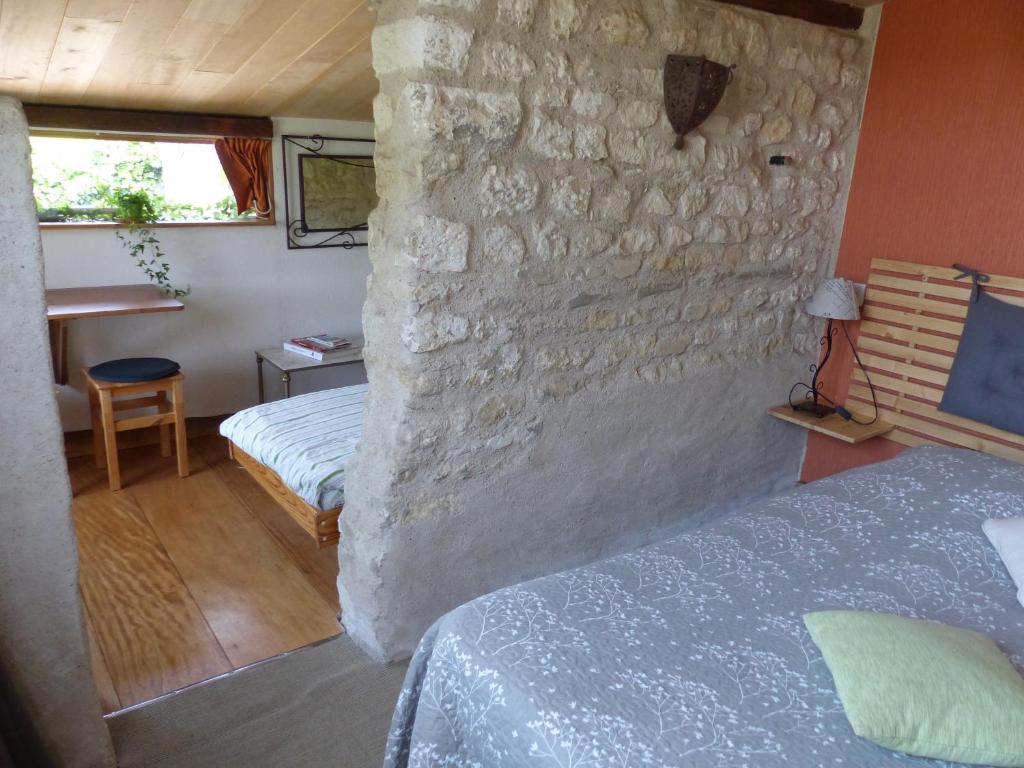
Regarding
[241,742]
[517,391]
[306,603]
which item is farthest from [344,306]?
[241,742]

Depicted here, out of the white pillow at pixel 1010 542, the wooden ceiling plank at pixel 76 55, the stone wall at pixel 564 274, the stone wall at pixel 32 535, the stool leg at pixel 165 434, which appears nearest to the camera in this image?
the stone wall at pixel 32 535

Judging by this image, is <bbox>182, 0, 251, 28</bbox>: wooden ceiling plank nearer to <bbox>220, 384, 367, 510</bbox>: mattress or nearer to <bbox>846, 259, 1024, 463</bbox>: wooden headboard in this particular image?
<bbox>220, 384, 367, 510</bbox>: mattress

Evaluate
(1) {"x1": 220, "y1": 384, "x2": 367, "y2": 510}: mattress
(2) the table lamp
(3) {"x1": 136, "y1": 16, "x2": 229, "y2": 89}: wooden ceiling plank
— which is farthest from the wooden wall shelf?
(3) {"x1": 136, "y1": 16, "x2": 229, "y2": 89}: wooden ceiling plank

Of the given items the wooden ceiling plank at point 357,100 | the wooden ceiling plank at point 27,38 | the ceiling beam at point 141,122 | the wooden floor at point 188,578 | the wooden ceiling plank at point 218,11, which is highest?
the wooden ceiling plank at point 218,11

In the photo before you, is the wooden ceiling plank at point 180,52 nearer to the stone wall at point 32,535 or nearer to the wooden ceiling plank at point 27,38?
the wooden ceiling plank at point 27,38

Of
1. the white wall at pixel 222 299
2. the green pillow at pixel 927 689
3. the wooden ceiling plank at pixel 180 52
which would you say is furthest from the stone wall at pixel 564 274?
the white wall at pixel 222 299

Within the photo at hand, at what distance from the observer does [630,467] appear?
8.55 ft

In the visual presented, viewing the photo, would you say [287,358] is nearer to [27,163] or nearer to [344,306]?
[344,306]

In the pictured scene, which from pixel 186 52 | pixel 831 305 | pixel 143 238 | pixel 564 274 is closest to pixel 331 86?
pixel 186 52

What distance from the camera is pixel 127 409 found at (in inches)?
148

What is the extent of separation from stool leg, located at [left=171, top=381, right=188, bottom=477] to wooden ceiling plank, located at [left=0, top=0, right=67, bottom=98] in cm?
141

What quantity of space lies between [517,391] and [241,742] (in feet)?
3.97

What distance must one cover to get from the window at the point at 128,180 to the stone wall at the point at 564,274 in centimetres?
245

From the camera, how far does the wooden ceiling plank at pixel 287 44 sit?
2.41m
